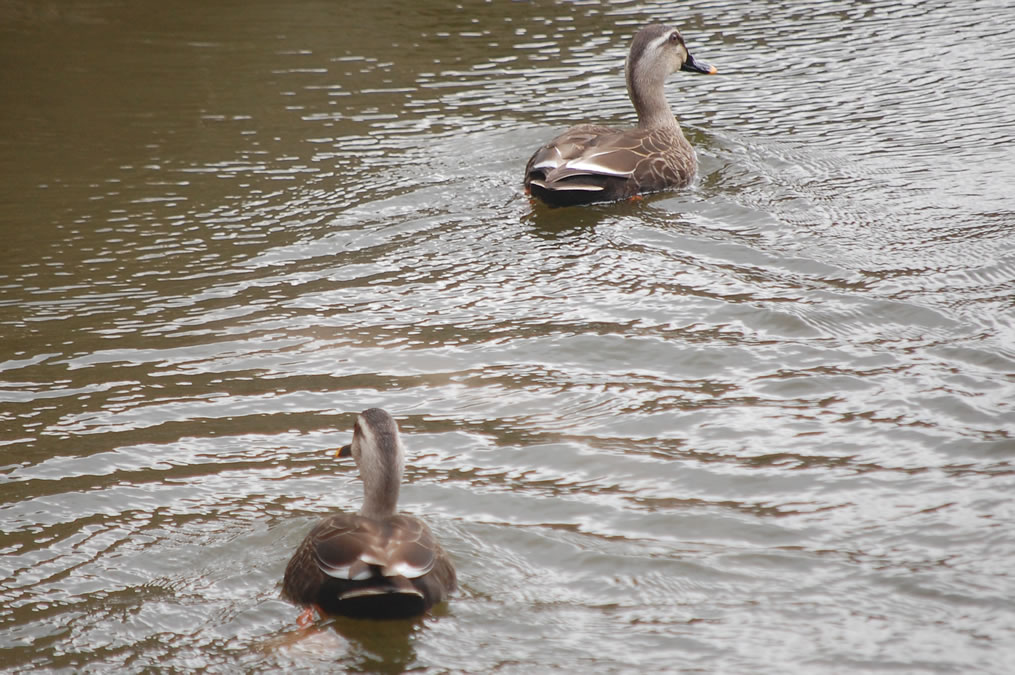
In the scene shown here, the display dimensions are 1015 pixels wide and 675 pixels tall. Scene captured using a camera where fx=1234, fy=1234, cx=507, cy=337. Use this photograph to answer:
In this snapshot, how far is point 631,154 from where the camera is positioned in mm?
9328

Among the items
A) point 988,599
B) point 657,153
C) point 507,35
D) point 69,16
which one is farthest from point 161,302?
point 69,16

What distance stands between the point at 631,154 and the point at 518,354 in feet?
9.70

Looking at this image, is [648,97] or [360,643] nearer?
[360,643]

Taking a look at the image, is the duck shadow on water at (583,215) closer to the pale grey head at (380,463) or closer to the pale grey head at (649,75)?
the pale grey head at (649,75)

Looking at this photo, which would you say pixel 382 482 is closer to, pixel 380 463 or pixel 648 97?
pixel 380 463

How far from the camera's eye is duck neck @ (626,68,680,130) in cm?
1014

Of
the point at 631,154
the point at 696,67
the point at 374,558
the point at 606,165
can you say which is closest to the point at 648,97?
the point at 696,67

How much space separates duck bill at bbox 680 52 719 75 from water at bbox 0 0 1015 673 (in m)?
0.43

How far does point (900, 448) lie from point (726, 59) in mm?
6802

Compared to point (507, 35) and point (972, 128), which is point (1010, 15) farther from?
point (507, 35)

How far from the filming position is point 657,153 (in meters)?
9.42

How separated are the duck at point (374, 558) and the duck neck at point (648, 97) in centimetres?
573

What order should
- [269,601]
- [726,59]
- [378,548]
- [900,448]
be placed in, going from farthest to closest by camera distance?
[726,59]
[900,448]
[269,601]
[378,548]

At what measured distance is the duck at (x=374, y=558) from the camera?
4.61 m
